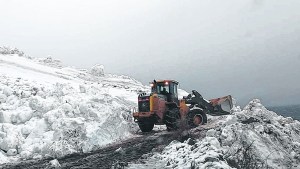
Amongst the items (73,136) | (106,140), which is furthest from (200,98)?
(73,136)

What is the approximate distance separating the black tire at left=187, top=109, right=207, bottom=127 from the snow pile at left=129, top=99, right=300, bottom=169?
249 inches

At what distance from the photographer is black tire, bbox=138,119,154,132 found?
763 inches

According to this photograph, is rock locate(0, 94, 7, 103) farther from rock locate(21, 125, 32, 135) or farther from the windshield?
the windshield

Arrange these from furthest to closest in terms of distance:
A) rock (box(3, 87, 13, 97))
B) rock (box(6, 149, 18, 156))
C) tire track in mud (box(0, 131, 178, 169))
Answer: rock (box(3, 87, 13, 97)), rock (box(6, 149, 18, 156)), tire track in mud (box(0, 131, 178, 169))

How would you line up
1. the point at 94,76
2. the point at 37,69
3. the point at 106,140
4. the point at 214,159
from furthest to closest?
the point at 94,76 < the point at 37,69 < the point at 106,140 < the point at 214,159

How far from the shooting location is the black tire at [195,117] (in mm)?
19594

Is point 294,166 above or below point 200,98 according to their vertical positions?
below

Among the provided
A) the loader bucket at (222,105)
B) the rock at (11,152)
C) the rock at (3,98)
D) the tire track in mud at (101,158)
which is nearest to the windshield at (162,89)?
the loader bucket at (222,105)

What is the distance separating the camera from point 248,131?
12062 mm

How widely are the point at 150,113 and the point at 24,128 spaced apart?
19.0 feet

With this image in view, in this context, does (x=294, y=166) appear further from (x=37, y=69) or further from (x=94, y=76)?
(x=94, y=76)

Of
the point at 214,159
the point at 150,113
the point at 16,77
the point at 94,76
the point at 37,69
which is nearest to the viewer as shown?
the point at 214,159

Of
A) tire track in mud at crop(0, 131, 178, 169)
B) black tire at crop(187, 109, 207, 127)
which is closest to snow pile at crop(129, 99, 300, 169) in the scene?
tire track in mud at crop(0, 131, 178, 169)

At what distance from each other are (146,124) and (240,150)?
29.9 ft
